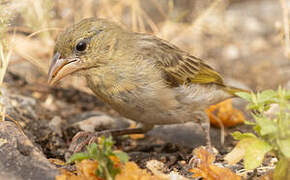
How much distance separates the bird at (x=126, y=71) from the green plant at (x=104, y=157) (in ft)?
3.93

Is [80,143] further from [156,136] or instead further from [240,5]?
[240,5]

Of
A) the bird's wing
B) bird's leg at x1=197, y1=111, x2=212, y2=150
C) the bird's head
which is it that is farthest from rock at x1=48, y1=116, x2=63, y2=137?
bird's leg at x1=197, y1=111, x2=212, y2=150

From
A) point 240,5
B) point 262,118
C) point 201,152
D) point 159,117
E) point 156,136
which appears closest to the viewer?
point 262,118

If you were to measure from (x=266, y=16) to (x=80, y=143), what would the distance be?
616 centimetres

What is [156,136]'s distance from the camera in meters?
4.70

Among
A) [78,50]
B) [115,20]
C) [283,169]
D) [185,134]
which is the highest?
[115,20]

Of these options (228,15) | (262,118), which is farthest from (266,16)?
(262,118)

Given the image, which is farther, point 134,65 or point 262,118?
point 134,65

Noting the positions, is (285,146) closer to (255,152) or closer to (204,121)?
(255,152)

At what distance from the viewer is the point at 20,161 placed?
2.51 metres

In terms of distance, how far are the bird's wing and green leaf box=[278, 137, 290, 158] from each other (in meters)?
1.71

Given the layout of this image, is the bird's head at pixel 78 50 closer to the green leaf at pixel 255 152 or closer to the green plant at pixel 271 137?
the green plant at pixel 271 137

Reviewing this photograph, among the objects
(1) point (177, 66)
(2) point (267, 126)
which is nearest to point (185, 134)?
(1) point (177, 66)

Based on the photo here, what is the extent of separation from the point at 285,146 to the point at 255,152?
207 millimetres
